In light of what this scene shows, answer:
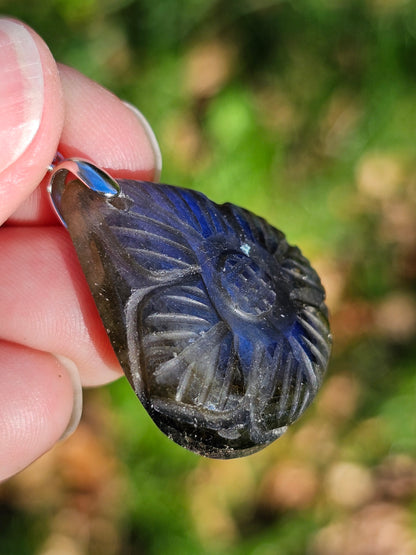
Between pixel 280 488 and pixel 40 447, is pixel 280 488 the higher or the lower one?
the lower one

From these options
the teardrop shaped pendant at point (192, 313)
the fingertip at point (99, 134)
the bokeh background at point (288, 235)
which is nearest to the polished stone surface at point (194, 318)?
the teardrop shaped pendant at point (192, 313)

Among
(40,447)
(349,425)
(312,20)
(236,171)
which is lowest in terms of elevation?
(349,425)

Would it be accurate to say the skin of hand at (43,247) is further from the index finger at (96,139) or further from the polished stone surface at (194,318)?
the polished stone surface at (194,318)

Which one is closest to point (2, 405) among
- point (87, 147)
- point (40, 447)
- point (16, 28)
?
point (40, 447)

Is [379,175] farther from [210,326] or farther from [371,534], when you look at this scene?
[210,326]

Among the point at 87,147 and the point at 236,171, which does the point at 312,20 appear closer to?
the point at 236,171

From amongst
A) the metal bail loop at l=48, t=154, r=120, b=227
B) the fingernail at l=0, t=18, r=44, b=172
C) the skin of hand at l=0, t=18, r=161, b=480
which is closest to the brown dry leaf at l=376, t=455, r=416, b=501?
the skin of hand at l=0, t=18, r=161, b=480
